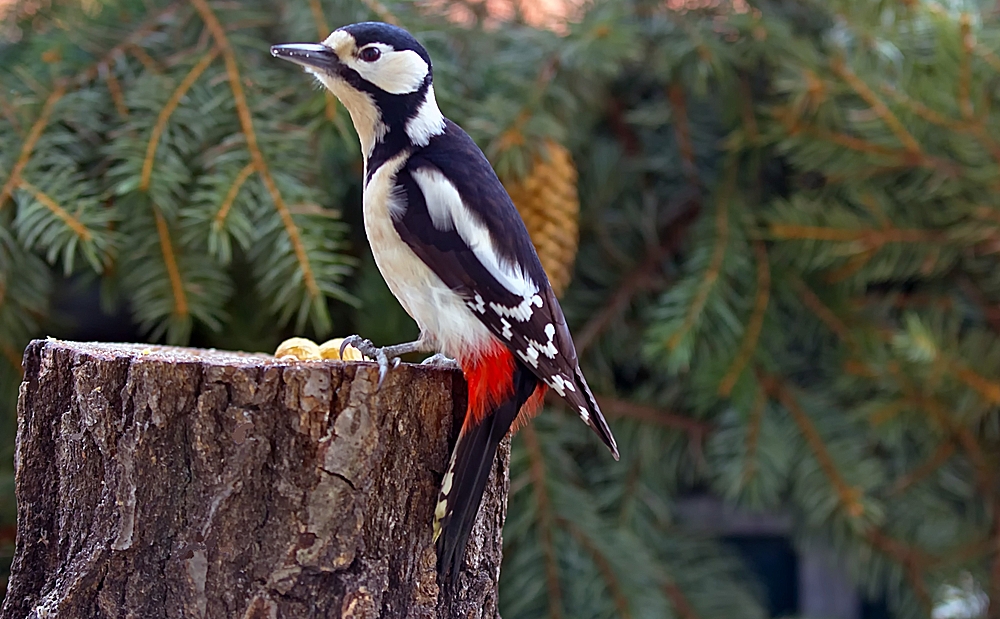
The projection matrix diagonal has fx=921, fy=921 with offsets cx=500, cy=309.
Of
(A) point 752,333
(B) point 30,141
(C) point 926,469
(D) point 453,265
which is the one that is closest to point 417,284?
(D) point 453,265

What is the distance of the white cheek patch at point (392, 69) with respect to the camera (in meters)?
0.68

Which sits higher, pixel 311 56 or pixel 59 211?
pixel 311 56

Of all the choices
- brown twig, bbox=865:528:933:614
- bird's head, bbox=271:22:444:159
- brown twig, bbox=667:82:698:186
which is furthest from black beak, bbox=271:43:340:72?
brown twig, bbox=865:528:933:614

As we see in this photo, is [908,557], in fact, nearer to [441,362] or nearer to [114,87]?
[441,362]

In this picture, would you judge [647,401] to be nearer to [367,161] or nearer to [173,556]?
[367,161]

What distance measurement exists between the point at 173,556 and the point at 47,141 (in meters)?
0.42

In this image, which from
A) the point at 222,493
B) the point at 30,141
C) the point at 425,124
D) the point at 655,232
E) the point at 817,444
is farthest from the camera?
the point at 655,232

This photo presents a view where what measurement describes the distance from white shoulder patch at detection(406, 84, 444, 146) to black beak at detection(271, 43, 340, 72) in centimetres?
7

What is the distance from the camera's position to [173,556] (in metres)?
0.58

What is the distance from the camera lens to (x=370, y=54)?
675mm

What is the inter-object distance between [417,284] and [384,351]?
59 millimetres

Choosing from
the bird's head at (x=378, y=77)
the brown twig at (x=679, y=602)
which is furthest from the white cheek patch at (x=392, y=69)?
the brown twig at (x=679, y=602)

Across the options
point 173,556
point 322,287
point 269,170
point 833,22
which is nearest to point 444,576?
point 173,556

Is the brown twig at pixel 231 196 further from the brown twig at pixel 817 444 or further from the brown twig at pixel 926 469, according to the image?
the brown twig at pixel 926 469
